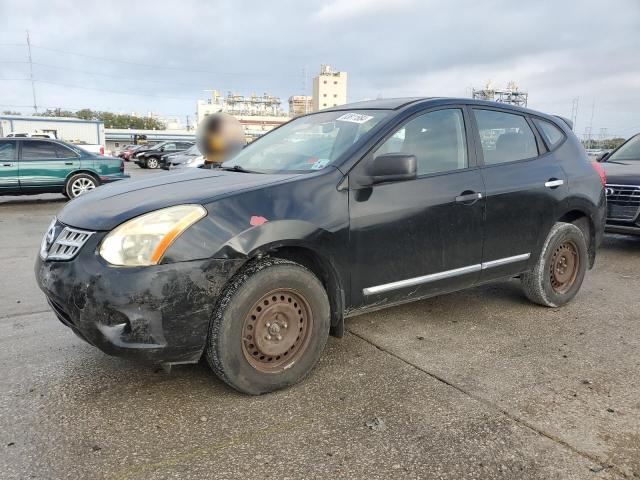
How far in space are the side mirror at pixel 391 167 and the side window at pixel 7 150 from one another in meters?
10.9

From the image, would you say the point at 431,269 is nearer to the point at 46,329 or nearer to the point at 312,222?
the point at 312,222

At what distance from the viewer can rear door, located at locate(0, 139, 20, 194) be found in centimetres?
1095

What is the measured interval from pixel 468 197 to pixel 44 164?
10917 millimetres

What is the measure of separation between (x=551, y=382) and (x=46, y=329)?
353cm

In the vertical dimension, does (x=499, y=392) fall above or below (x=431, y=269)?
below

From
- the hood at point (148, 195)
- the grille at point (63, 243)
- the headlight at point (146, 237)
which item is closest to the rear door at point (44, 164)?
the hood at point (148, 195)

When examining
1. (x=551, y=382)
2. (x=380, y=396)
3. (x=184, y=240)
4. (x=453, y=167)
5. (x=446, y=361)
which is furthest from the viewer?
(x=453, y=167)

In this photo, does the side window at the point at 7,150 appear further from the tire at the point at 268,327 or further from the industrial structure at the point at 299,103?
the industrial structure at the point at 299,103

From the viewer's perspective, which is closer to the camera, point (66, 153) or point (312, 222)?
point (312, 222)

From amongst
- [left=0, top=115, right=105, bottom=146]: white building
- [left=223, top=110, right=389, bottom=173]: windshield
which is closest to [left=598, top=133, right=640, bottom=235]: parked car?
[left=223, top=110, right=389, bottom=173]: windshield

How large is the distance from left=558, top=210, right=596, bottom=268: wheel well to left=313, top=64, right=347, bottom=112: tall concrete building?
110482 mm

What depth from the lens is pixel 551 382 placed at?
2947 millimetres

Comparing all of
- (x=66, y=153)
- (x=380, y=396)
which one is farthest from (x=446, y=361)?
(x=66, y=153)

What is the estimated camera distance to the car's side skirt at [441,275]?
3119 mm
